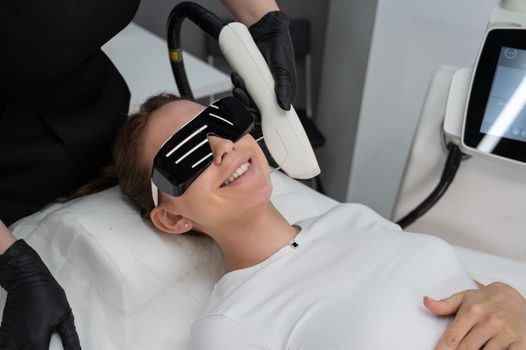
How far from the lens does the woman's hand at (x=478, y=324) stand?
95 centimetres

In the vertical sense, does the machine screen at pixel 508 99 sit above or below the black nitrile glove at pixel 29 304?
above

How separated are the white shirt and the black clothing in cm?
49

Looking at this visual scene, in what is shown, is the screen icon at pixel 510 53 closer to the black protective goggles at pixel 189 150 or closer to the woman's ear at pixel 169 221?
the black protective goggles at pixel 189 150

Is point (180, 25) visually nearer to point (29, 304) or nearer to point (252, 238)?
point (252, 238)

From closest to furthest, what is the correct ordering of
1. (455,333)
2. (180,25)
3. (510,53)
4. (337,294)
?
(455,333), (337,294), (510,53), (180,25)

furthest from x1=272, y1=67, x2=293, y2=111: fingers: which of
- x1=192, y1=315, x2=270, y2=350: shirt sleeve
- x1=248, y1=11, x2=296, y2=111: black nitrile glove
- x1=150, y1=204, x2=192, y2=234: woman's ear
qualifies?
x1=192, y1=315, x2=270, y2=350: shirt sleeve

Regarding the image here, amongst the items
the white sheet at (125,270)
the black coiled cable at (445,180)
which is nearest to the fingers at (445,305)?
the white sheet at (125,270)

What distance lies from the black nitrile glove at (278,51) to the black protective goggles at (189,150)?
0.43ft

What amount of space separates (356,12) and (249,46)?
0.90 m

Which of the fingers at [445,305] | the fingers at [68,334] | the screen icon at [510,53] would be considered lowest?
the fingers at [68,334]

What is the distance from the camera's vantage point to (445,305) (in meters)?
0.98

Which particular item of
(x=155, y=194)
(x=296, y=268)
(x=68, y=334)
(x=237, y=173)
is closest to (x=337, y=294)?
(x=296, y=268)

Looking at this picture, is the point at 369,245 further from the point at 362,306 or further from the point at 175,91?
the point at 175,91

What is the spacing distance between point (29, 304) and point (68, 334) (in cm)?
11
